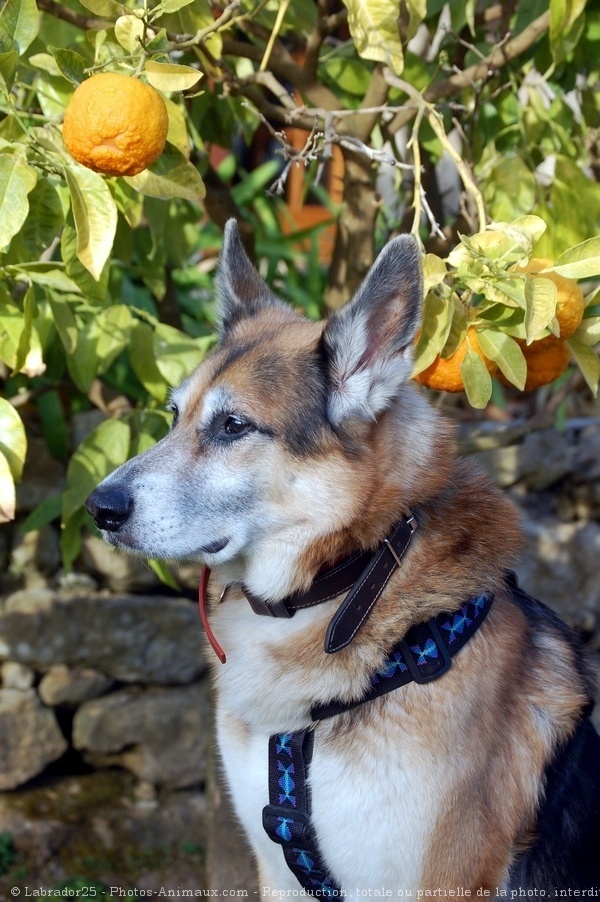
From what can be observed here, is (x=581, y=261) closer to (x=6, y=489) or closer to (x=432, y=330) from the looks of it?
(x=432, y=330)

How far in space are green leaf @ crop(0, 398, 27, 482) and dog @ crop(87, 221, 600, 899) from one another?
0.61 feet

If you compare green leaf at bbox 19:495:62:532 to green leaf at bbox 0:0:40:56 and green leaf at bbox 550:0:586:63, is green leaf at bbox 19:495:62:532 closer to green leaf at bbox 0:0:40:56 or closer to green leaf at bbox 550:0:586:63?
green leaf at bbox 0:0:40:56

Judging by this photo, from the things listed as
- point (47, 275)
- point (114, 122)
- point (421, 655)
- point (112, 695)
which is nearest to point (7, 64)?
point (114, 122)

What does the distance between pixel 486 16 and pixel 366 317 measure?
1480mm

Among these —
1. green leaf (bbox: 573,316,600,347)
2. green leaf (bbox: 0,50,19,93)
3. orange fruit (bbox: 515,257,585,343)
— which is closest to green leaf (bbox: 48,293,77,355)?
green leaf (bbox: 0,50,19,93)

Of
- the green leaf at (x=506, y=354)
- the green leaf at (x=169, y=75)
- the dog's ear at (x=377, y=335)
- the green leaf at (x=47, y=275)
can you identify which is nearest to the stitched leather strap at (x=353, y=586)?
the dog's ear at (x=377, y=335)

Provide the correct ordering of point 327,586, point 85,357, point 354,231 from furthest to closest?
point 354,231 < point 85,357 < point 327,586

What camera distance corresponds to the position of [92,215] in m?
1.88

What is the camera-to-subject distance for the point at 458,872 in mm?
1931

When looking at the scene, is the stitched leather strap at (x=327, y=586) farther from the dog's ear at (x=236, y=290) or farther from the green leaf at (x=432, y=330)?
the dog's ear at (x=236, y=290)

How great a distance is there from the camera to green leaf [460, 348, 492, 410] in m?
1.91

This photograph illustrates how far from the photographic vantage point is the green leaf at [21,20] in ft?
6.15

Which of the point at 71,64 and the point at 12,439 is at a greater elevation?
the point at 71,64

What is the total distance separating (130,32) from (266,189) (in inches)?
32.9
